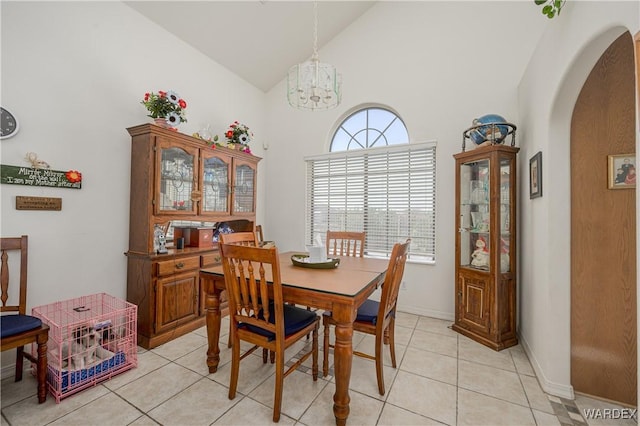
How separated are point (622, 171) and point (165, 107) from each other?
Answer: 11.9 ft

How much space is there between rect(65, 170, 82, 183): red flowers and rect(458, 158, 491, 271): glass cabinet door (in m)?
3.66

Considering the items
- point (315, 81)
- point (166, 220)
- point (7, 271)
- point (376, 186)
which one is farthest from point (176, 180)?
point (376, 186)

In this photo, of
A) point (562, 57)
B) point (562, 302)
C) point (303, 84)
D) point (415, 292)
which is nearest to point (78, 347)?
point (303, 84)

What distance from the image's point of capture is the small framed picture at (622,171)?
1702 mm

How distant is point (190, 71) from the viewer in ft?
10.8

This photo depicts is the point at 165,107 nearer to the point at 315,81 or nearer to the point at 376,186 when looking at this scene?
the point at 315,81

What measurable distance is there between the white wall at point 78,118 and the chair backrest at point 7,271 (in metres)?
0.12

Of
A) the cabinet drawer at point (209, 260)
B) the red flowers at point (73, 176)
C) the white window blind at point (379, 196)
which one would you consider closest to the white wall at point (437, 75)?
the white window blind at point (379, 196)

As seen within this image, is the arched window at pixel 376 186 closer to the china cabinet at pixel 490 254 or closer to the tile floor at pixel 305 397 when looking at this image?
the china cabinet at pixel 490 254

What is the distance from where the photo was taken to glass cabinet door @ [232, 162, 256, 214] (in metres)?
3.45

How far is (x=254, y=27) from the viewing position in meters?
3.34

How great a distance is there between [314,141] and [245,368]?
121 inches

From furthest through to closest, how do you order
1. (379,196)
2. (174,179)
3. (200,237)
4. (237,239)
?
(379,196), (200,237), (174,179), (237,239)

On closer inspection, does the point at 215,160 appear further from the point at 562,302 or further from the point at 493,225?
the point at 562,302
